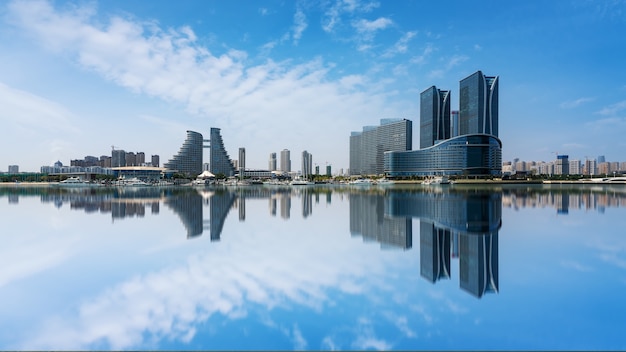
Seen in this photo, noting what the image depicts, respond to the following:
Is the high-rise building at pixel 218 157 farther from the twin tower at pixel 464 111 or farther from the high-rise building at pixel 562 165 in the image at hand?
the high-rise building at pixel 562 165

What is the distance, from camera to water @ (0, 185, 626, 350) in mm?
6488

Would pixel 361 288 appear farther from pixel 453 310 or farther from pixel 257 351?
pixel 257 351

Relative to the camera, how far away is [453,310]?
25.0ft

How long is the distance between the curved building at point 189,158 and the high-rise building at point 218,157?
770 cm

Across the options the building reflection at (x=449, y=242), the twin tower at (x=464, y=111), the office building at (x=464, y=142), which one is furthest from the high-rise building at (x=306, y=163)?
the building reflection at (x=449, y=242)

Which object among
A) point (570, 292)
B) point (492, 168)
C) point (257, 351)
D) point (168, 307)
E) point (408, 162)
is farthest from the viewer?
point (408, 162)

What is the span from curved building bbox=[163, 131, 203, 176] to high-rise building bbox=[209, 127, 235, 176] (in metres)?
7.70

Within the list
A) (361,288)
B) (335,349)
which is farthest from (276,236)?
(335,349)

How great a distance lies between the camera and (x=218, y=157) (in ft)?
616

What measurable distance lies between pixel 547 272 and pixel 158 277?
12.1 metres

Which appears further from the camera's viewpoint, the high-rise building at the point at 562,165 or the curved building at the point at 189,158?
the high-rise building at the point at 562,165

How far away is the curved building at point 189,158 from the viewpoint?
7087 inches

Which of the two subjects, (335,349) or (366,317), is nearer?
(335,349)

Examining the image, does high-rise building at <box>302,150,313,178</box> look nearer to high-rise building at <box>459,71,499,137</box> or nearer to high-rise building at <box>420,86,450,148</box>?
high-rise building at <box>420,86,450,148</box>
